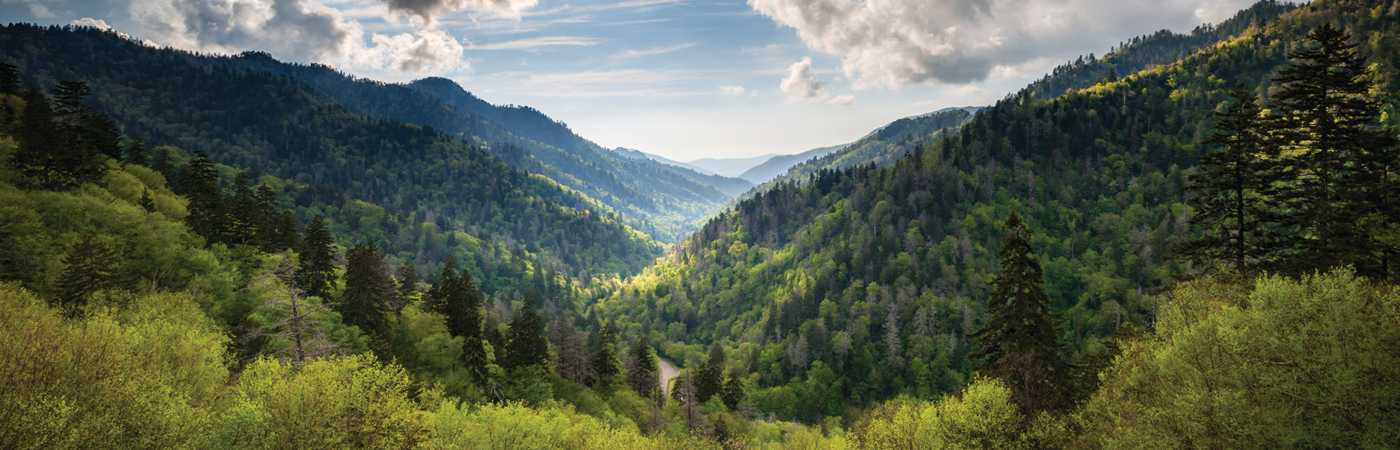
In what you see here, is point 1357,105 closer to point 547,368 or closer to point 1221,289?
point 1221,289

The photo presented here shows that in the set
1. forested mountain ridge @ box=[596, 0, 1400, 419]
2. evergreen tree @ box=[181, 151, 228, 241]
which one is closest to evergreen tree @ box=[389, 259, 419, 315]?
evergreen tree @ box=[181, 151, 228, 241]

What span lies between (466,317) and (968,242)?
445 feet

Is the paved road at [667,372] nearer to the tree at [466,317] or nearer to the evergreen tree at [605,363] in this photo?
the evergreen tree at [605,363]

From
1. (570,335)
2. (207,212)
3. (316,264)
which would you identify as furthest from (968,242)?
(207,212)

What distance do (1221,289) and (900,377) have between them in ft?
352

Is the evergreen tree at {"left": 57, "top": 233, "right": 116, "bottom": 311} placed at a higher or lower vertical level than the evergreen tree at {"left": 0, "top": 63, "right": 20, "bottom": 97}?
lower

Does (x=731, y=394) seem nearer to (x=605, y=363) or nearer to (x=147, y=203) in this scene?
(x=605, y=363)

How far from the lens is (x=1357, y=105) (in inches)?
823

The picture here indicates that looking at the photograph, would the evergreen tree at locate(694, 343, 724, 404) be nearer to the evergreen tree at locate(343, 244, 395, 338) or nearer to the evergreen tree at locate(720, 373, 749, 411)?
the evergreen tree at locate(720, 373, 749, 411)

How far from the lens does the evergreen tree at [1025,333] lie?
89.7ft

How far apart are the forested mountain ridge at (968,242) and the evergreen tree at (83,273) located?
108207mm

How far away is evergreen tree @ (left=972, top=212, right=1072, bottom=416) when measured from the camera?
2733 cm

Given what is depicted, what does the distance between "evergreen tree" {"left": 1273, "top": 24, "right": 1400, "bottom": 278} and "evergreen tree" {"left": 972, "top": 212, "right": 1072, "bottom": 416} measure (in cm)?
936

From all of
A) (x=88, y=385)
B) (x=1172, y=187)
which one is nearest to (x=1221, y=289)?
(x=88, y=385)
